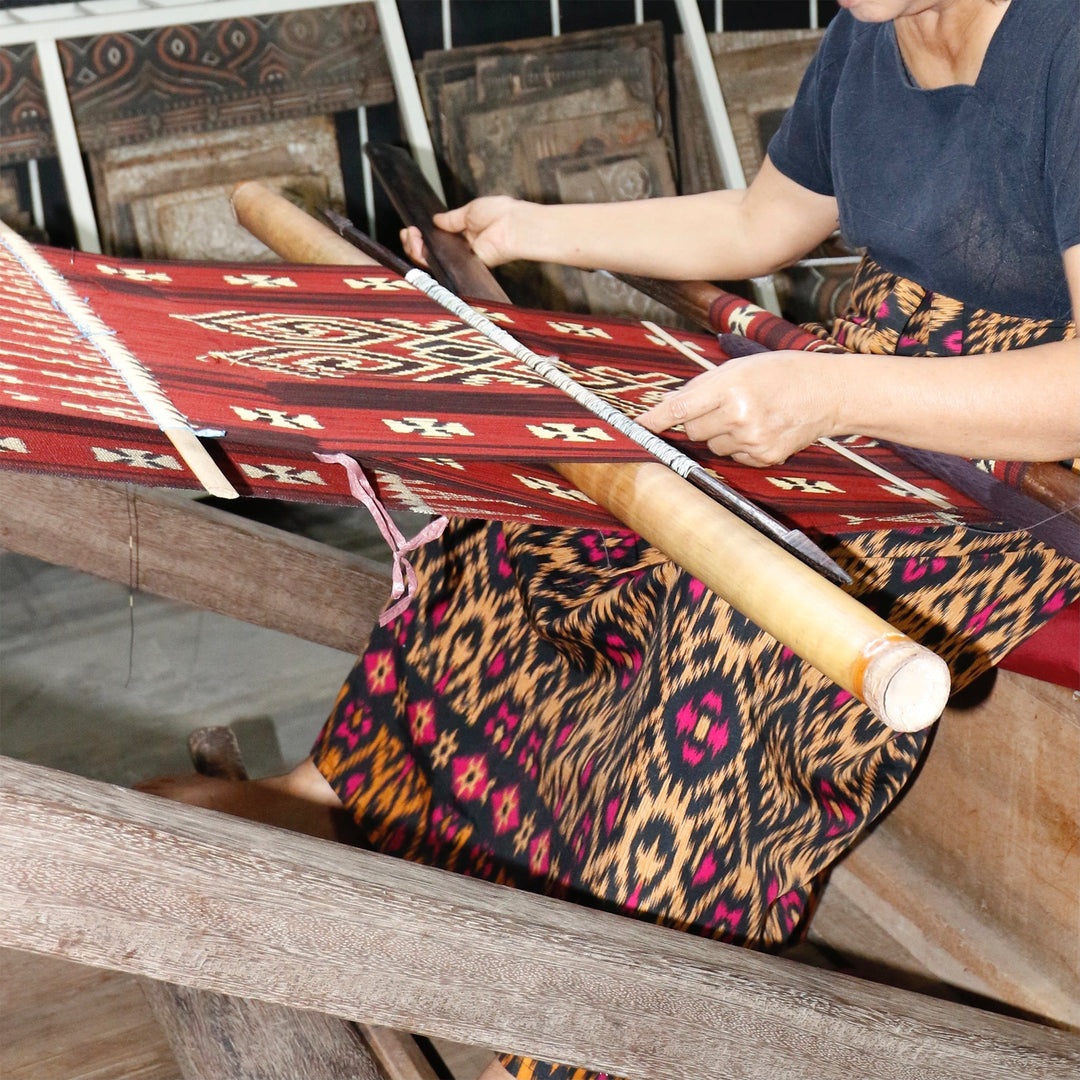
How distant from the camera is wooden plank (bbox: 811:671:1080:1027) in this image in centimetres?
121

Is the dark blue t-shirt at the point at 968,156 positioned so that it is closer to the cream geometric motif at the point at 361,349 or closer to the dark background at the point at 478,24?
the cream geometric motif at the point at 361,349

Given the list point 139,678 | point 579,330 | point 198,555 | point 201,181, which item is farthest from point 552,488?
point 201,181

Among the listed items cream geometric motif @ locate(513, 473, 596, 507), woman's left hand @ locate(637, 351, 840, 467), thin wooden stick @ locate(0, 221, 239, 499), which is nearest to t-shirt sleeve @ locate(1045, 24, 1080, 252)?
woman's left hand @ locate(637, 351, 840, 467)

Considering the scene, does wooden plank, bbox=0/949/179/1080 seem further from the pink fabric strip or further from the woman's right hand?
the woman's right hand

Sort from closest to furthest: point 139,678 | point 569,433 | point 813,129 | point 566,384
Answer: point 569,433
point 566,384
point 813,129
point 139,678

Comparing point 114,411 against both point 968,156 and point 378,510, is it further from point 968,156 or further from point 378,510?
point 968,156

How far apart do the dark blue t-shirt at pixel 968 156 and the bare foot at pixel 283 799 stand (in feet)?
3.06

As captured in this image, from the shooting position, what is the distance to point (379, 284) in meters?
1.43

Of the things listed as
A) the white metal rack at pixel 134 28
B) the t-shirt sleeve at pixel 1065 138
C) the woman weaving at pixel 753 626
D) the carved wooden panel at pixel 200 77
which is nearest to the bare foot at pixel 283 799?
the woman weaving at pixel 753 626

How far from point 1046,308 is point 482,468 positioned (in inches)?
23.9

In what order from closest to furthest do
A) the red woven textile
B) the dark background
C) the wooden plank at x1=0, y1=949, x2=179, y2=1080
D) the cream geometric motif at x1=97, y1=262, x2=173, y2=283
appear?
the red woven textile, the cream geometric motif at x1=97, y1=262, x2=173, y2=283, the wooden plank at x1=0, y1=949, x2=179, y2=1080, the dark background

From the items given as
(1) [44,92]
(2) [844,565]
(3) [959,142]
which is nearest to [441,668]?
(2) [844,565]

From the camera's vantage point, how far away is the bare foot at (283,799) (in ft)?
5.16

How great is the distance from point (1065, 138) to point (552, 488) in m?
0.54
